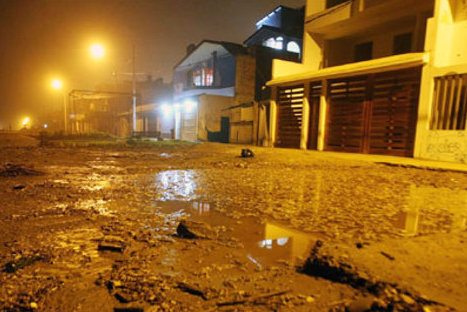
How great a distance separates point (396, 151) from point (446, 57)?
12.3ft

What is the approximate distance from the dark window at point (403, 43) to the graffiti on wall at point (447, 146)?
17.3 feet

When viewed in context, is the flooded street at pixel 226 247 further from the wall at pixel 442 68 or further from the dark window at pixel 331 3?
the dark window at pixel 331 3

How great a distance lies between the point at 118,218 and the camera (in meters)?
3.36

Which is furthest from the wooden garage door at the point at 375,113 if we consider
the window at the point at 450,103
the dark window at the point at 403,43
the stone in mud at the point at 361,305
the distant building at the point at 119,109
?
the distant building at the point at 119,109

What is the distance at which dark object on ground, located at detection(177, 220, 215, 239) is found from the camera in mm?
2855

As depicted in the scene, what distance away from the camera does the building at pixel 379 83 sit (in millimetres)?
9695

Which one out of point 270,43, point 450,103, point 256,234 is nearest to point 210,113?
point 270,43

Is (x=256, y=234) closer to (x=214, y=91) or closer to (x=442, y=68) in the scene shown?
(x=442, y=68)

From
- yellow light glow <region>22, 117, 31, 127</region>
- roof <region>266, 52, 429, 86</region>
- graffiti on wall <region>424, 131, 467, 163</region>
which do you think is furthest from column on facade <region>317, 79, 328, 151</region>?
yellow light glow <region>22, 117, 31, 127</region>

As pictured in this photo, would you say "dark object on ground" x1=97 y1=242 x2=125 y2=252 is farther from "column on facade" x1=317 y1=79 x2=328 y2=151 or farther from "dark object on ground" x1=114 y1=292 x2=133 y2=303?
"column on facade" x1=317 y1=79 x2=328 y2=151

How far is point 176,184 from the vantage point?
5.67 metres

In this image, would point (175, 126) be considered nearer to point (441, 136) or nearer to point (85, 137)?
point (85, 137)

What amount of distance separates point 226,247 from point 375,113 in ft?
35.8

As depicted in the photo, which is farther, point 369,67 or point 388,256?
point 369,67
